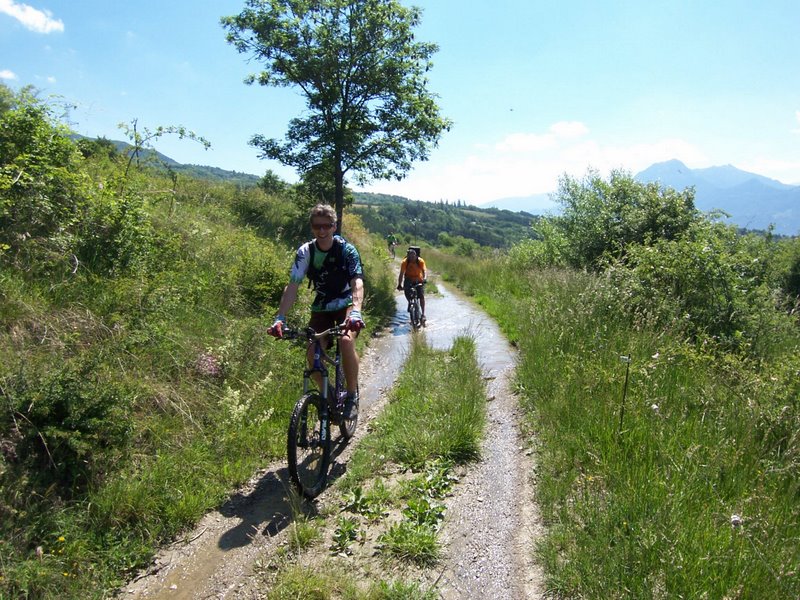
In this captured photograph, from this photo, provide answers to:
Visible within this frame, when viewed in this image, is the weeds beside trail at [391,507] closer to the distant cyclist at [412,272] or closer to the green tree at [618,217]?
the distant cyclist at [412,272]

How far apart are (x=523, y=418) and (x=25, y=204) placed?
7341mm

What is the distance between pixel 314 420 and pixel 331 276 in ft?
5.28

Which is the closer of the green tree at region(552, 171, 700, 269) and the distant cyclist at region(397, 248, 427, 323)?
the distant cyclist at region(397, 248, 427, 323)

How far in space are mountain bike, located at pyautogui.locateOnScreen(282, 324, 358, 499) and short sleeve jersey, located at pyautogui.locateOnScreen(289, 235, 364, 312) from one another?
50cm

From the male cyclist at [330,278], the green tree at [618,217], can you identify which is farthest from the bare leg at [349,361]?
the green tree at [618,217]

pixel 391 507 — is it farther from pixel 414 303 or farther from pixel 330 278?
pixel 414 303

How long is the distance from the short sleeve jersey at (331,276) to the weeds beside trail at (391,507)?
173 cm

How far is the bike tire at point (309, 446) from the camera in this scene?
4211 mm

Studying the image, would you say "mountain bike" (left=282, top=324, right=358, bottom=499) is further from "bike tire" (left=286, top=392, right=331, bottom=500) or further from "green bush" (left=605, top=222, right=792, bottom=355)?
"green bush" (left=605, top=222, right=792, bottom=355)

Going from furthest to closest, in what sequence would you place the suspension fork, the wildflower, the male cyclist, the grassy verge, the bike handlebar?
the wildflower → the male cyclist → the suspension fork → the bike handlebar → the grassy verge

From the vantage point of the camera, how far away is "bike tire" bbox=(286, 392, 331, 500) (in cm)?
421

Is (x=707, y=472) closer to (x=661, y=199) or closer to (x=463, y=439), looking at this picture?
(x=463, y=439)

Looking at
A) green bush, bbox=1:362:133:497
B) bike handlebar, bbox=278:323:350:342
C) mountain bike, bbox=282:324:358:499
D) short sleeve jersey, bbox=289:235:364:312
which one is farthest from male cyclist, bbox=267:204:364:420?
green bush, bbox=1:362:133:497

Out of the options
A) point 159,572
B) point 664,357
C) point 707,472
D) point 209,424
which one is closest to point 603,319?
point 664,357
